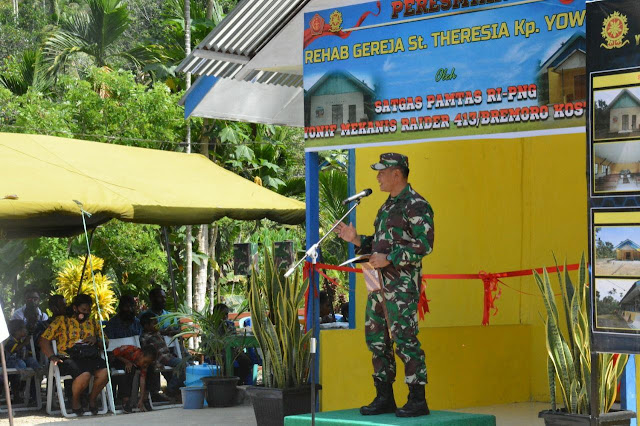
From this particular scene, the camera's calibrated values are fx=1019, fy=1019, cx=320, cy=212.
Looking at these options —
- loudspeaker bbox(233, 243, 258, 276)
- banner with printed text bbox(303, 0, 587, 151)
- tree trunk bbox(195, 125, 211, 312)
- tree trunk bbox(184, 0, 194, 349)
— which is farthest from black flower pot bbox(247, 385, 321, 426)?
tree trunk bbox(195, 125, 211, 312)

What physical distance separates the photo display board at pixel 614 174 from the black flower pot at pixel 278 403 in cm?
307

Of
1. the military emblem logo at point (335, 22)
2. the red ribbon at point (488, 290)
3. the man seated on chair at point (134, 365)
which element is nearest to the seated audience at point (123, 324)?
the man seated on chair at point (134, 365)

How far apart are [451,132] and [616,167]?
6.02 feet

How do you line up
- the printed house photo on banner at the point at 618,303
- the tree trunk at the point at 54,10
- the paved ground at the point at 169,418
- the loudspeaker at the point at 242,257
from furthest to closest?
the tree trunk at the point at 54,10 < the loudspeaker at the point at 242,257 < the paved ground at the point at 169,418 < the printed house photo on banner at the point at 618,303

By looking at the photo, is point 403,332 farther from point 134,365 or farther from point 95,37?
point 95,37

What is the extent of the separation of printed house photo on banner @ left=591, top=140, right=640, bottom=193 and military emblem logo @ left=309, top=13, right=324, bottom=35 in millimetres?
3126

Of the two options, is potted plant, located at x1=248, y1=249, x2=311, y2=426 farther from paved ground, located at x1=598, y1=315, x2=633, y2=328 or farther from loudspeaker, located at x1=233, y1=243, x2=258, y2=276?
loudspeaker, located at x1=233, y1=243, x2=258, y2=276

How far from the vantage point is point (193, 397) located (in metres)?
10.2

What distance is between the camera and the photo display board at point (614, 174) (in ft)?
16.0

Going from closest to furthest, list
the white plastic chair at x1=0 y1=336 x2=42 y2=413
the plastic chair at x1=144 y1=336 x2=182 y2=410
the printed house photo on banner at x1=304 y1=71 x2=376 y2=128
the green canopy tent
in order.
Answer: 1. the printed house photo on banner at x1=304 y1=71 x2=376 y2=128
2. the green canopy tent
3. the white plastic chair at x1=0 y1=336 x2=42 y2=413
4. the plastic chair at x1=144 y1=336 x2=182 y2=410

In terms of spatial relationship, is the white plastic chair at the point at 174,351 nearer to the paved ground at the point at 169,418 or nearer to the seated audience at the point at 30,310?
the paved ground at the point at 169,418

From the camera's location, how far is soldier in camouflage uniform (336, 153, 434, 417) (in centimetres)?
644

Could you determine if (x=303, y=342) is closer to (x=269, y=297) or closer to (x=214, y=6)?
(x=269, y=297)

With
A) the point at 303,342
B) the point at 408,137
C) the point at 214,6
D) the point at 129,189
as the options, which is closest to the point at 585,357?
Result: the point at 408,137
